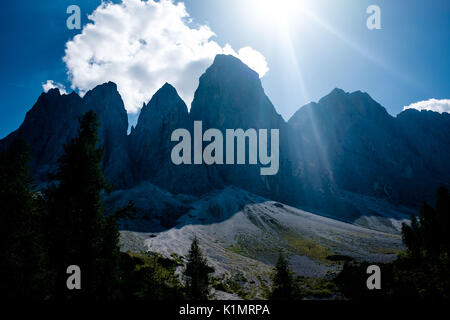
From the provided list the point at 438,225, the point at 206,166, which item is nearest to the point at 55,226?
the point at 438,225

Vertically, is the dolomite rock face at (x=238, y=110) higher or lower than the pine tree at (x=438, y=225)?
higher

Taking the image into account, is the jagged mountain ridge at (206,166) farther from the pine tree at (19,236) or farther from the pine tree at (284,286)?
the pine tree at (19,236)

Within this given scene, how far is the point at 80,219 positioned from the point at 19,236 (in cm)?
324

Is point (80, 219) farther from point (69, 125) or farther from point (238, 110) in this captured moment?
point (69, 125)

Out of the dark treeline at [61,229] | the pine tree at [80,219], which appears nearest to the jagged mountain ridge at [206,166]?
the dark treeline at [61,229]

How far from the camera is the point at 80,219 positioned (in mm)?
12086

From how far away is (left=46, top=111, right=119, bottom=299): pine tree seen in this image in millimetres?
11641

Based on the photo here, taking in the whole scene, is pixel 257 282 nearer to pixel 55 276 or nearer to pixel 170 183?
pixel 55 276

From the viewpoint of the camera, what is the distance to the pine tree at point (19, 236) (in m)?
11.2

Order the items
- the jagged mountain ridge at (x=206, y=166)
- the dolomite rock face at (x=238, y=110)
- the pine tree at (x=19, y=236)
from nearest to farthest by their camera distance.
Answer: the pine tree at (x=19, y=236)
the jagged mountain ridge at (x=206, y=166)
the dolomite rock face at (x=238, y=110)

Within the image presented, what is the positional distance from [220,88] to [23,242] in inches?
7288

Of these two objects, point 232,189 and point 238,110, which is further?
point 238,110

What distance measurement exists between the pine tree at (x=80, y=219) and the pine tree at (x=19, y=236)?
2.92ft
